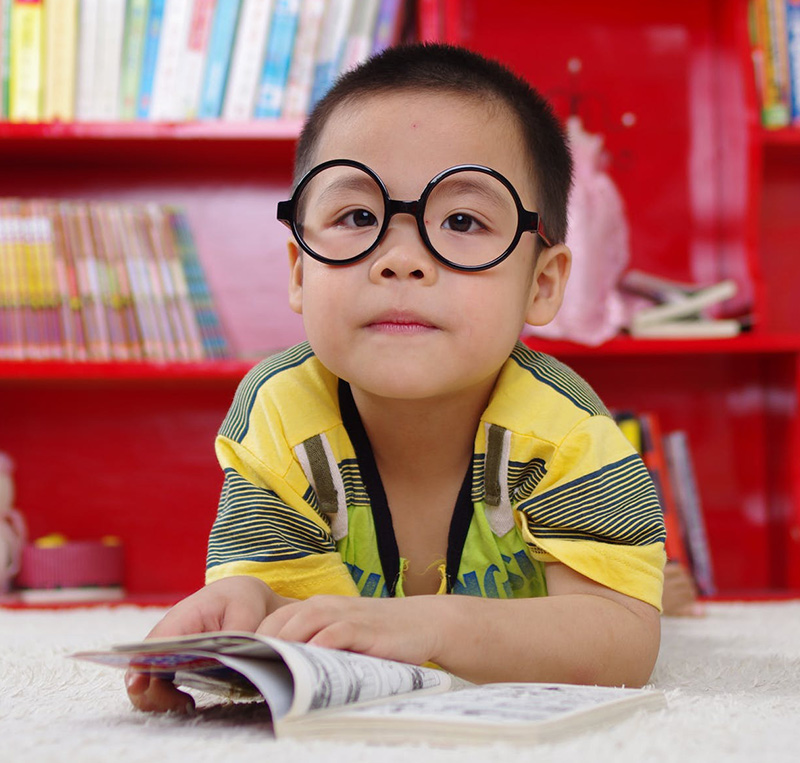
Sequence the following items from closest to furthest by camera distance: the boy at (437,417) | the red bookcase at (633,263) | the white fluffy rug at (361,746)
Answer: the white fluffy rug at (361,746) < the boy at (437,417) < the red bookcase at (633,263)

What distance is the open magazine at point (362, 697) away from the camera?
0.58 meters

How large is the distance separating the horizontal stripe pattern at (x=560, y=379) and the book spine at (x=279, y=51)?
96cm

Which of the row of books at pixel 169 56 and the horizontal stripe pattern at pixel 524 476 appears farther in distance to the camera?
the row of books at pixel 169 56

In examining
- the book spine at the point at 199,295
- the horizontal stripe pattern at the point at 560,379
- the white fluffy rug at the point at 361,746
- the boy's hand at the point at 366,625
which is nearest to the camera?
the white fluffy rug at the point at 361,746

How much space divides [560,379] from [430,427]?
144 mm

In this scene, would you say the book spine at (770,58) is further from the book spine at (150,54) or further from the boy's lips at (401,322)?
the boy's lips at (401,322)

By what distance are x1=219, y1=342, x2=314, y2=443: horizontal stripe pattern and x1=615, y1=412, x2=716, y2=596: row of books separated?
2.95 ft

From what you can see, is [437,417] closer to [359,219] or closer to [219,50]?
[359,219]

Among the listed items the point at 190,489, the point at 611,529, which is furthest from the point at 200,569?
the point at 611,529

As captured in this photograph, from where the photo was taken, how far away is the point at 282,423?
1041 mm

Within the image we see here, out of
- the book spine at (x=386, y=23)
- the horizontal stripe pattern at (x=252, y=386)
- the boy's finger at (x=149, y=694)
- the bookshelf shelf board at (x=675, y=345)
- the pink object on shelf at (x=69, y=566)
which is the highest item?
the book spine at (x=386, y=23)

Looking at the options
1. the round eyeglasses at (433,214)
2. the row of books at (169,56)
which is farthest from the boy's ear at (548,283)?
the row of books at (169,56)

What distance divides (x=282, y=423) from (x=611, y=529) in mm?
338

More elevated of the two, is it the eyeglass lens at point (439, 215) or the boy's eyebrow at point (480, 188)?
the boy's eyebrow at point (480, 188)
